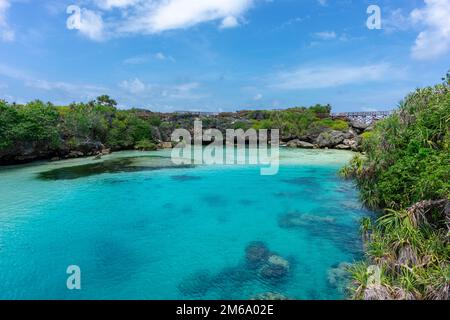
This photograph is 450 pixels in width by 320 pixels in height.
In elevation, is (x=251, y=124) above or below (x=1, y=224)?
above

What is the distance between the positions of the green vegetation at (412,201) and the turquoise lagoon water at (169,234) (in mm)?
2200

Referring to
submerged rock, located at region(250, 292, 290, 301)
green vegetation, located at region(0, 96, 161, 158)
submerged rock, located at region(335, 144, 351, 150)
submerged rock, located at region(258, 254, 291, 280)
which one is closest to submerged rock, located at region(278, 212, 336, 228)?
submerged rock, located at region(258, 254, 291, 280)

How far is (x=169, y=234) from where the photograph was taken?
14.8 metres

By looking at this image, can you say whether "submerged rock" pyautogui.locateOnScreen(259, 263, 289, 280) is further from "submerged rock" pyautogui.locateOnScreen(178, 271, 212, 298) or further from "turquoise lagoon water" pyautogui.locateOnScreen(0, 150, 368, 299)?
"submerged rock" pyautogui.locateOnScreen(178, 271, 212, 298)

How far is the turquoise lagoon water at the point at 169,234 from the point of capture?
1016 centimetres

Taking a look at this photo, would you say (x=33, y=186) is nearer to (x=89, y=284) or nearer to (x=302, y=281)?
(x=89, y=284)

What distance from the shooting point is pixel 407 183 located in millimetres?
11125

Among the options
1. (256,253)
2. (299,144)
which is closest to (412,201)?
(256,253)

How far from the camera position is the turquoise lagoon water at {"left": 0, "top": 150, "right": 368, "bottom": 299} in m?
10.2

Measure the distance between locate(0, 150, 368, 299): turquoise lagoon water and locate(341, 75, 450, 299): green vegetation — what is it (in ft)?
7.22

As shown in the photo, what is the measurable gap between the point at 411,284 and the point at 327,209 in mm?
10991
